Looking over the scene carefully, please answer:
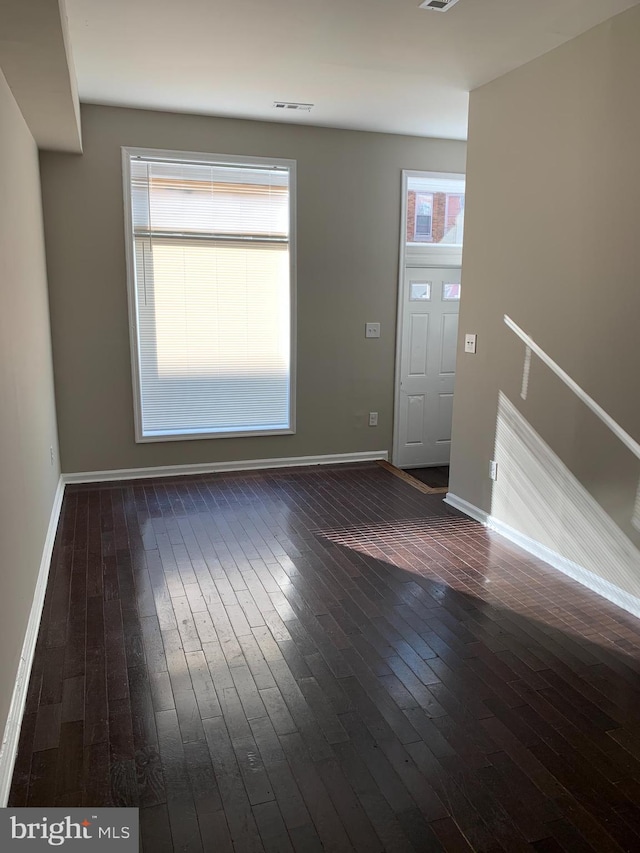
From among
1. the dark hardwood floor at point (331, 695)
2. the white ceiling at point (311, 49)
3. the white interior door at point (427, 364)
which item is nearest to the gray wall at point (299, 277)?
the white interior door at point (427, 364)

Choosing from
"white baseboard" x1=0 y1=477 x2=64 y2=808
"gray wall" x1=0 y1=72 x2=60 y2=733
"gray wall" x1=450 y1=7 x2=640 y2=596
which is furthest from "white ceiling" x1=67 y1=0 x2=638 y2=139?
"white baseboard" x1=0 y1=477 x2=64 y2=808

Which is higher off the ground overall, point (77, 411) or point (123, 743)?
point (77, 411)

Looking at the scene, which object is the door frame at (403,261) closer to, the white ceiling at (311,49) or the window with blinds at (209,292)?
the white ceiling at (311,49)

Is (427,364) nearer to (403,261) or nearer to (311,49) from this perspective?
(403,261)

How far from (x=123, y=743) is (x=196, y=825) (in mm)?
456

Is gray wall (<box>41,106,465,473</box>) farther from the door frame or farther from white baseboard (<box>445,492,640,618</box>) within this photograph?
white baseboard (<box>445,492,640,618</box>)

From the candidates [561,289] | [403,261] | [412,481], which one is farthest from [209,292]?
[561,289]

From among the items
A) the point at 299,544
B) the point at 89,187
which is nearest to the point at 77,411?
the point at 89,187

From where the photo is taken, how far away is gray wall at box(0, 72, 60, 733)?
229 centimetres

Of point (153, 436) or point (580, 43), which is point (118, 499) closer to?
point (153, 436)

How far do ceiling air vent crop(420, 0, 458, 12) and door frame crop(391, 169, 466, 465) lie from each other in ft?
8.32

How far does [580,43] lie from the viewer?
323 cm

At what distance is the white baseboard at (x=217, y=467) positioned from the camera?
5.03 meters

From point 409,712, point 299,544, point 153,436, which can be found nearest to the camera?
point 409,712
